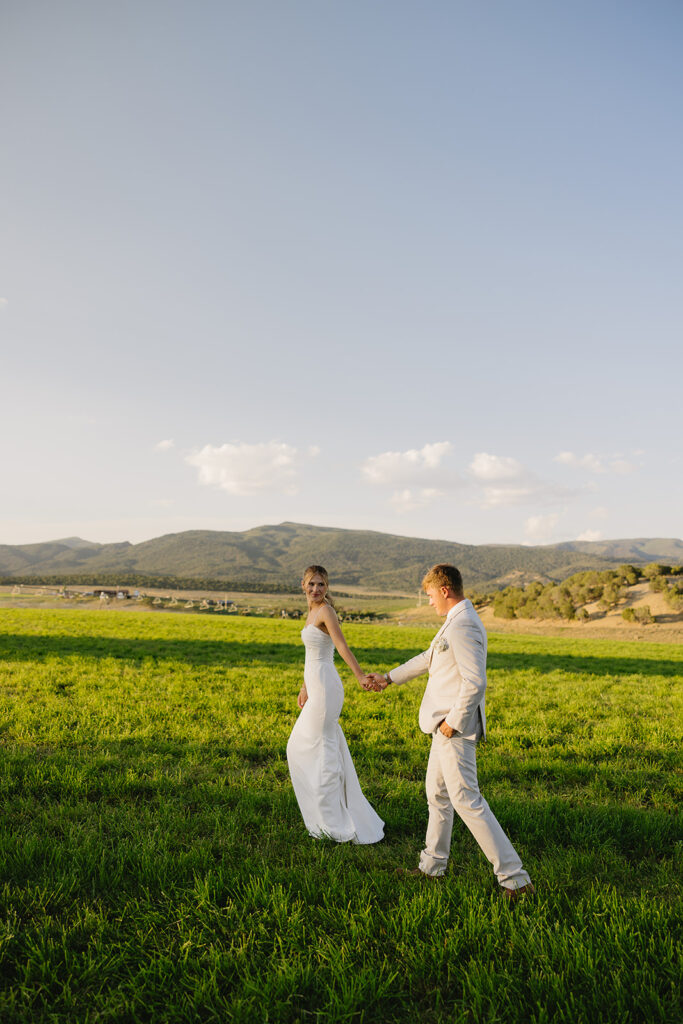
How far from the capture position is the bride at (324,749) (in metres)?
5.66

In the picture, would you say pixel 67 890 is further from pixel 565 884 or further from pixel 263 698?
pixel 263 698

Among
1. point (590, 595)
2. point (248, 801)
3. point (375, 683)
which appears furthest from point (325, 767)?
point (590, 595)

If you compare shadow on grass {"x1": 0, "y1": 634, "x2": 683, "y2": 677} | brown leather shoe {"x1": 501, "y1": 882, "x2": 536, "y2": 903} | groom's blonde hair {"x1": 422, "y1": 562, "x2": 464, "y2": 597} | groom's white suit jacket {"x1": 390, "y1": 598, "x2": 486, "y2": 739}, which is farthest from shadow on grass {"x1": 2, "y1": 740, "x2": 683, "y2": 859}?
shadow on grass {"x1": 0, "y1": 634, "x2": 683, "y2": 677}

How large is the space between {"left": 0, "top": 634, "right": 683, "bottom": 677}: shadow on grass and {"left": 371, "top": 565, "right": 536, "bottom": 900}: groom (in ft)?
40.4

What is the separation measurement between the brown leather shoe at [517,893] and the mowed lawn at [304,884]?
0.13m

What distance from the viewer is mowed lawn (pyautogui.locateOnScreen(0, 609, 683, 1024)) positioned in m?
3.28

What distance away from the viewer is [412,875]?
4645 mm

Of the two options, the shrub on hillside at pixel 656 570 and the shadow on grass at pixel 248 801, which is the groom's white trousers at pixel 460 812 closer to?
the shadow on grass at pixel 248 801

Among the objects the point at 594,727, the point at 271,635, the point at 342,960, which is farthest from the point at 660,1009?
the point at 271,635

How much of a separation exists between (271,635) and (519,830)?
72.5 ft

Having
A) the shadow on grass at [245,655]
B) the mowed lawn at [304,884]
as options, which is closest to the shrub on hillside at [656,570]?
the shadow on grass at [245,655]

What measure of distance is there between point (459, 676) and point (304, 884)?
2115mm

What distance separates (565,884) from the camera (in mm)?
4527

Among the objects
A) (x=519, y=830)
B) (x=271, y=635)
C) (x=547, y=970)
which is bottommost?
(x=271, y=635)
